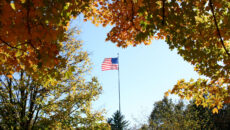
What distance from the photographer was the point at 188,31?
4.09m

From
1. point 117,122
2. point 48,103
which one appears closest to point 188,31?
point 48,103

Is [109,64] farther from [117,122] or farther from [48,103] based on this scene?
[117,122]

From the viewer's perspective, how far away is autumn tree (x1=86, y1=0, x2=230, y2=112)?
3.57m

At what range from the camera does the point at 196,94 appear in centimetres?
536

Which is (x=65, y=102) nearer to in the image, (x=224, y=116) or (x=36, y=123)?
(x=36, y=123)

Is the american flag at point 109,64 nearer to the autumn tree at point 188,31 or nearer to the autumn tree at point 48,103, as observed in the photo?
the autumn tree at point 48,103

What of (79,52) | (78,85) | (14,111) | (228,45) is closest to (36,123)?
(14,111)

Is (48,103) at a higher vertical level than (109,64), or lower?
lower

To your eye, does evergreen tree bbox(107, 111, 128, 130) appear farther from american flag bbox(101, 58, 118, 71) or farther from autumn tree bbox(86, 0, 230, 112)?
autumn tree bbox(86, 0, 230, 112)

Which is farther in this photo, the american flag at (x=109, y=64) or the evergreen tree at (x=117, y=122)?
the evergreen tree at (x=117, y=122)

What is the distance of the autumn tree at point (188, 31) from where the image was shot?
11.7 ft

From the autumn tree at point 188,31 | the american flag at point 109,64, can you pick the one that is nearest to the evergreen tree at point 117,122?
the american flag at point 109,64

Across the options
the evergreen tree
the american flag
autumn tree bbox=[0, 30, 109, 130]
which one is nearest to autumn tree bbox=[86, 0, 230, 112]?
autumn tree bbox=[0, 30, 109, 130]

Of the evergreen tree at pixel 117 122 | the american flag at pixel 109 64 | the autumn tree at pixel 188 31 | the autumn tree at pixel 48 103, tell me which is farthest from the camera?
the evergreen tree at pixel 117 122
